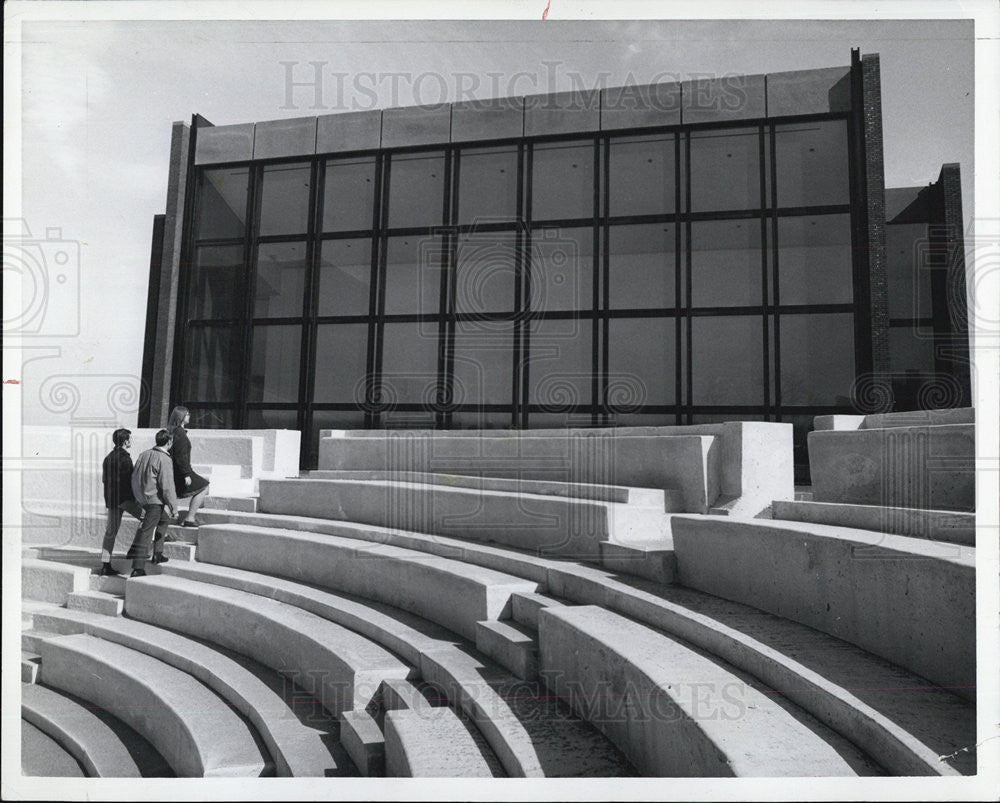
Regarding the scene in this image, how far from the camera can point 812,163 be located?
1138cm

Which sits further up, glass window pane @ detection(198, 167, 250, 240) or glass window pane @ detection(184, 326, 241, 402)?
glass window pane @ detection(198, 167, 250, 240)

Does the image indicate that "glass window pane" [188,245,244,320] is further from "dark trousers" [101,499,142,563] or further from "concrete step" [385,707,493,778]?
"concrete step" [385,707,493,778]

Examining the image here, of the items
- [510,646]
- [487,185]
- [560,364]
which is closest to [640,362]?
[560,364]

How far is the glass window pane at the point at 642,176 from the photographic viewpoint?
1195 cm

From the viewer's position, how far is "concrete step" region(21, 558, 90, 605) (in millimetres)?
6785

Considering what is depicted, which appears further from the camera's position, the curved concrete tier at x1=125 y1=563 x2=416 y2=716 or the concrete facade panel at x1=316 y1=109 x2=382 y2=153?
the concrete facade panel at x1=316 y1=109 x2=382 y2=153

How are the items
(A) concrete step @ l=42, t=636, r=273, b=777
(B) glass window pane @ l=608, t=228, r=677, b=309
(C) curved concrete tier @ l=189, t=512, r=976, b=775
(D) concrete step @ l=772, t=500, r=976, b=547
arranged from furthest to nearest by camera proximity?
1. (B) glass window pane @ l=608, t=228, r=677, b=309
2. (A) concrete step @ l=42, t=636, r=273, b=777
3. (D) concrete step @ l=772, t=500, r=976, b=547
4. (C) curved concrete tier @ l=189, t=512, r=976, b=775

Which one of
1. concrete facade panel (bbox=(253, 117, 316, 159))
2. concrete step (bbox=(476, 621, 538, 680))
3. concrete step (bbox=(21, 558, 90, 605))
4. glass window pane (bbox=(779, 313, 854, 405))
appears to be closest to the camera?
concrete step (bbox=(476, 621, 538, 680))

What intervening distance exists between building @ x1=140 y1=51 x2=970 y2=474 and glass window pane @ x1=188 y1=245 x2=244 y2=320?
0.04 metres

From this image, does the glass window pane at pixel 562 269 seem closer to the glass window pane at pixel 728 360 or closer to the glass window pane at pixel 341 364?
the glass window pane at pixel 728 360

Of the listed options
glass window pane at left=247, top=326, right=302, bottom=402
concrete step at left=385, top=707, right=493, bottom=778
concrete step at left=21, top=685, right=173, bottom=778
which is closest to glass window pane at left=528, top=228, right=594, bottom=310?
glass window pane at left=247, top=326, right=302, bottom=402

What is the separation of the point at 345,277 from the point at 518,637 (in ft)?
33.4

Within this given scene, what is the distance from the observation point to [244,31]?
13.5 feet

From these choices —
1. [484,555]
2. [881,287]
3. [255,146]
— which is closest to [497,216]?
[255,146]
